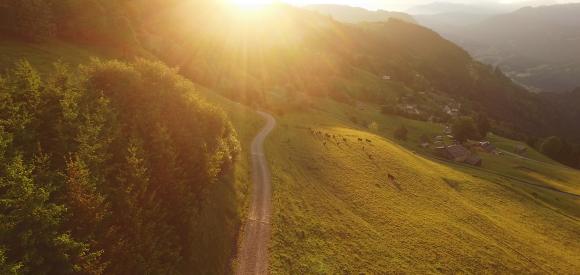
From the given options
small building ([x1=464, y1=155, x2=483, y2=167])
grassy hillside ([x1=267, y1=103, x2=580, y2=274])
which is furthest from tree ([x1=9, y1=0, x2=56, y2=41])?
small building ([x1=464, y1=155, x2=483, y2=167])

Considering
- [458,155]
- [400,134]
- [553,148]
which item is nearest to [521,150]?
[553,148]

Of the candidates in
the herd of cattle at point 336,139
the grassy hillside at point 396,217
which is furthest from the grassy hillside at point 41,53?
the herd of cattle at point 336,139

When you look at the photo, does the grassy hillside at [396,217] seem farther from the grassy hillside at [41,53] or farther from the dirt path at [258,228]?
the grassy hillside at [41,53]

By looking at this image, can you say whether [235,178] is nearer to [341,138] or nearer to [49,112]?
[49,112]

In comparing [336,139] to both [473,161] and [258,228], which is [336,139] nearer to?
[258,228]

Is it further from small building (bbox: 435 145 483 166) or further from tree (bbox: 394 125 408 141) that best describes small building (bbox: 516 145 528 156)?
tree (bbox: 394 125 408 141)

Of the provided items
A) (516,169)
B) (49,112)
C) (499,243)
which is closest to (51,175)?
(49,112)
